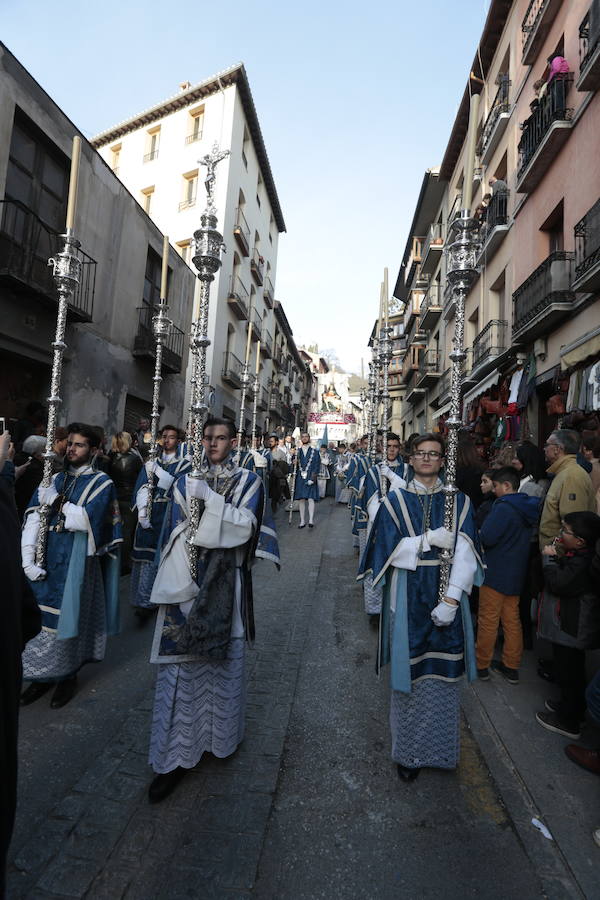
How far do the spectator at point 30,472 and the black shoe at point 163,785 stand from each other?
11.4 ft

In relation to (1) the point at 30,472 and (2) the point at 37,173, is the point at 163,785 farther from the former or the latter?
(2) the point at 37,173

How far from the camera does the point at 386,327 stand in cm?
584

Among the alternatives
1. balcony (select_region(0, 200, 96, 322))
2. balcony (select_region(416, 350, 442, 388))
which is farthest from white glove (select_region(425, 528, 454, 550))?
balcony (select_region(416, 350, 442, 388))

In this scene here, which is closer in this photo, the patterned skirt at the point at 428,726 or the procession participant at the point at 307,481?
the patterned skirt at the point at 428,726

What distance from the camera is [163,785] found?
7.93 feet

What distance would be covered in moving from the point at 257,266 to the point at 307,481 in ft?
54.4

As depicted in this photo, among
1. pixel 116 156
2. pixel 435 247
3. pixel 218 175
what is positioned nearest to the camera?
pixel 218 175

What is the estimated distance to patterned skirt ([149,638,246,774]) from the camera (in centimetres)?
252

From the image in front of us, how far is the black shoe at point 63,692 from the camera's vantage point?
330cm

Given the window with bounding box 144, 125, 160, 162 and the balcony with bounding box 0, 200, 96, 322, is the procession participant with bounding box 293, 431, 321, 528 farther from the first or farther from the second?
the window with bounding box 144, 125, 160, 162

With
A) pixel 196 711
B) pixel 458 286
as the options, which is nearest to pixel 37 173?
pixel 458 286

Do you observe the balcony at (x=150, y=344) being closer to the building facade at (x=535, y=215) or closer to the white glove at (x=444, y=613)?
the building facade at (x=535, y=215)

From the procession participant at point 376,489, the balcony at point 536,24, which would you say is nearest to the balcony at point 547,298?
the procession participant at point 376,489

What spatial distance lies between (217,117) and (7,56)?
46.5 feet
